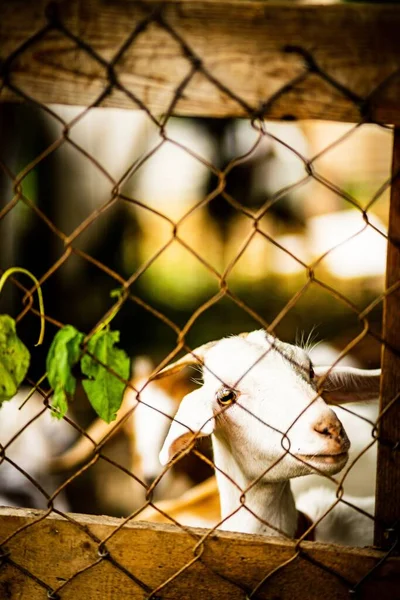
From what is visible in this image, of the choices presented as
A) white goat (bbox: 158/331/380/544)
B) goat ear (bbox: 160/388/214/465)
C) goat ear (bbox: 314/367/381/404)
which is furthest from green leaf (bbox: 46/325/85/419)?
goat ear (bbox: 314/367/381/404)

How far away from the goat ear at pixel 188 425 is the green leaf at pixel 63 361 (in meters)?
0.58

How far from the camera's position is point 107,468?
387 cm

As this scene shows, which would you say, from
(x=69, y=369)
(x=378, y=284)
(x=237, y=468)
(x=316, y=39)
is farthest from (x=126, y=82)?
(x=378, y=284)

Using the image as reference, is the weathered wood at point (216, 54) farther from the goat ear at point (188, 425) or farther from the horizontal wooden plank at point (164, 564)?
the goat ear at point (188, 425)

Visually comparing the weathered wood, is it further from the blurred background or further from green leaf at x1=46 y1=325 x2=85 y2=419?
the blurred background

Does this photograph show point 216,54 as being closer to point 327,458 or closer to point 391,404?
point 391,404

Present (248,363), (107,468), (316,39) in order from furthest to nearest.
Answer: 1. (107,468)
2. (248,363)
3. (316,39)

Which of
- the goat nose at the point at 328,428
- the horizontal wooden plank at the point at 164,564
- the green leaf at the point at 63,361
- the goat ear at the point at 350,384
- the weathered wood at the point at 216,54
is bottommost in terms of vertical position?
the horizontal wooden plank at the point at 164,564

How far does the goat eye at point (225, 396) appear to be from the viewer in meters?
1.64

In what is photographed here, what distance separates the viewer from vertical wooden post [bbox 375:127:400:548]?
1053 millimetres

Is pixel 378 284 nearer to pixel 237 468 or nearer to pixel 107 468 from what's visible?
pixel 107 468

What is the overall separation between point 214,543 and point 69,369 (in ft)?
1.40

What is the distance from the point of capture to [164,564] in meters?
1.15

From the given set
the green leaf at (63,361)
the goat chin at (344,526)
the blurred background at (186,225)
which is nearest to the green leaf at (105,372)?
the green leaf at (63,361)
